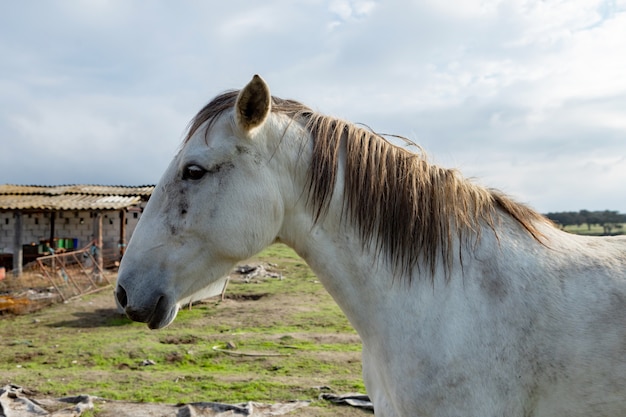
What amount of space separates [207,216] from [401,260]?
798 millimetres

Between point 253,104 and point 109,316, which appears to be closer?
point 253,104

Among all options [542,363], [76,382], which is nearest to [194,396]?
[76,382]

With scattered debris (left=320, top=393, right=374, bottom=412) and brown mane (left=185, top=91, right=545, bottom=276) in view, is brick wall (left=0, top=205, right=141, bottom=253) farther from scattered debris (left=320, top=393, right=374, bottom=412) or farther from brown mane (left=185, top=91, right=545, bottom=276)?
brown mane (left=185, top=91, right=545, bottom=276)

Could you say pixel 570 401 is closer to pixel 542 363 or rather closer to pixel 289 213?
pixel 542 363

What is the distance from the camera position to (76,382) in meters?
6.43

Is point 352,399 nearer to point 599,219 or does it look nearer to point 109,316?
point 109,316

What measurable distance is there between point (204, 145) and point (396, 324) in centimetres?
106

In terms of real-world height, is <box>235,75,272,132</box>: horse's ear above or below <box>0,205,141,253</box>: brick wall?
above

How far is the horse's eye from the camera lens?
6.53 ft

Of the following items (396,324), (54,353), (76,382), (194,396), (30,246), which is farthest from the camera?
(30,246)

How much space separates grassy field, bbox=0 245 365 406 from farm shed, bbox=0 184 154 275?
8167 mm

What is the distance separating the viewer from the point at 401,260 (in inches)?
77.1

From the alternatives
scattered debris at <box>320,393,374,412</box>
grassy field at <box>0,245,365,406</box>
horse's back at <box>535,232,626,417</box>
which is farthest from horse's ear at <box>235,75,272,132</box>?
grassy field at <box>0,245,365,406</box>

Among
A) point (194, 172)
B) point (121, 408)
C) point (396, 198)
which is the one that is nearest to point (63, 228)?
point (121, 408)
